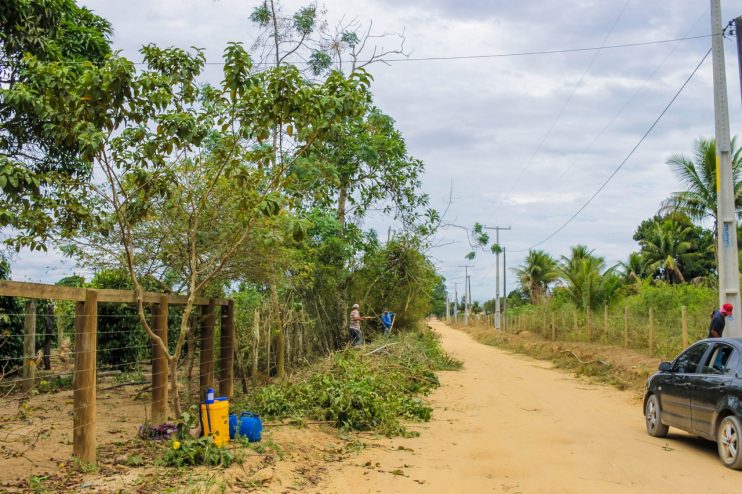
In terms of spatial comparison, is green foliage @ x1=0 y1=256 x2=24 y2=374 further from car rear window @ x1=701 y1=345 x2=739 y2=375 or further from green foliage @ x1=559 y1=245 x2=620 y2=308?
green foliage @ x1=559 y1=245 x2=620 y2=308

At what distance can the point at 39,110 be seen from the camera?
775cm

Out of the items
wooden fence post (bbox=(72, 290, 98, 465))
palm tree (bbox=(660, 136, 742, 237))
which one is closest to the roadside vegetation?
palm tree (bbox=(660, 136, 742, 237))

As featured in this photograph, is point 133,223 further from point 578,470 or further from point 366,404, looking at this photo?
point 578,470

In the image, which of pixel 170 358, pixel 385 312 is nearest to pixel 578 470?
pixel 170 358

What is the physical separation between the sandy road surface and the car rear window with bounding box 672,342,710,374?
42.7 inches

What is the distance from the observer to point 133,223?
29.9ft

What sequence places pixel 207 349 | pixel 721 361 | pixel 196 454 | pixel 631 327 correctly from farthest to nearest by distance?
pixel 631 327
pixel 207 349
pixel 721 361
pixel 196 454

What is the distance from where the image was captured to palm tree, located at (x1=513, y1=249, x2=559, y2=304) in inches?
2174

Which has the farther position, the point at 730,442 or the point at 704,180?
the point at 704,180

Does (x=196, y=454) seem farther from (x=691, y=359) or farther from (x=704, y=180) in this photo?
(x=704, y=180)

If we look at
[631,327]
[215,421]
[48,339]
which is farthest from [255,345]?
[631,327]

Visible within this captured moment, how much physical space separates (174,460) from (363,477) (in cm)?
217

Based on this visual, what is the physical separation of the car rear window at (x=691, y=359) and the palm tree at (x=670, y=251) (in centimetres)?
3741

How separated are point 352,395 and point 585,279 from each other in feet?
72.8
